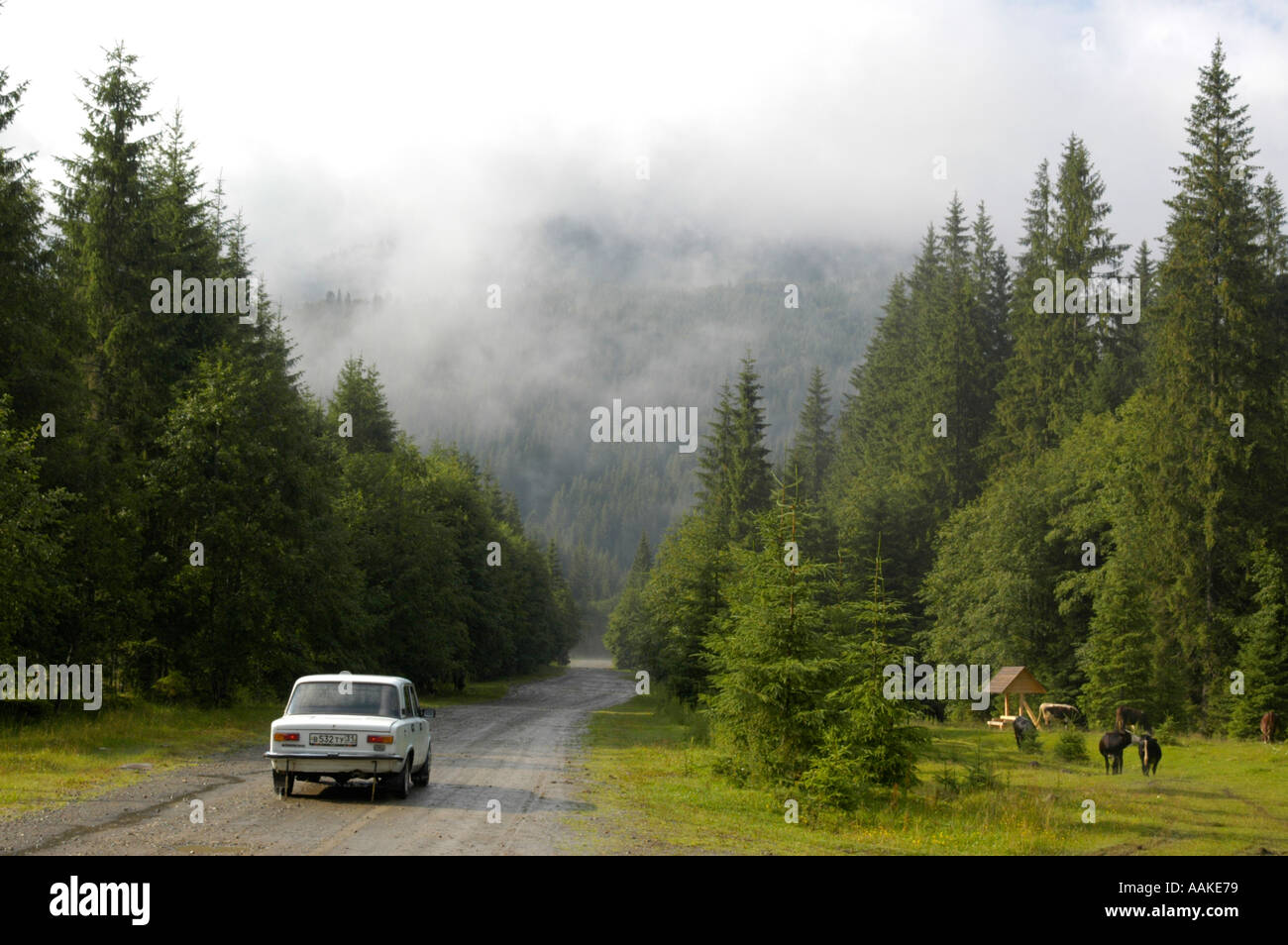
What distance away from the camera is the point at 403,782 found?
50.0ft

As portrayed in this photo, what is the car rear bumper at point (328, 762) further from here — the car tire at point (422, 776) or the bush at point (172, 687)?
the bush at point (172, 687)

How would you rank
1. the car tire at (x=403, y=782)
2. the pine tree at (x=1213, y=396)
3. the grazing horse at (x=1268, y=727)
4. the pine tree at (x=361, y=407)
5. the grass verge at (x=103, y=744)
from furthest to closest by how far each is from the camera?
the pine tree at (x=361, y=407), the pine tree at (x=1213, y=396), the grazing horse at (x=1268, y=727), the car tire at (x=403, y=782), the grass verge at (x=103, y=744)

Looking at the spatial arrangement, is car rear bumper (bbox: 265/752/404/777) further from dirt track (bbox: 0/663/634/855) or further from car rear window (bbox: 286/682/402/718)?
car rear window (bbox: 286/682/402/718)

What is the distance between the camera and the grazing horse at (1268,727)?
32312 millimetres

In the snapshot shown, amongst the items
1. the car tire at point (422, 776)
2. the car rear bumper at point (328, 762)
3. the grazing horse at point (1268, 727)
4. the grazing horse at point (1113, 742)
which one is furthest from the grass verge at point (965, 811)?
the grazing horse at point (1268, 727)

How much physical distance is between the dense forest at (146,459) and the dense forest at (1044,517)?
13989 mm

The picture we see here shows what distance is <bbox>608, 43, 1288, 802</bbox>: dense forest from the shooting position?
1789 cm

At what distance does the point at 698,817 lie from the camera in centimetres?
1520

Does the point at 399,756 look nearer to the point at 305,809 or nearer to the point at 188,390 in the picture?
the point at 305,809

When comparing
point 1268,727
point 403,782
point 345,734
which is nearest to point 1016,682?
point 1268,727

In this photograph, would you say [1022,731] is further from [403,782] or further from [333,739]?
A: [333,739]

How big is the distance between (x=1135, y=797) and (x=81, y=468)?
2710 cm

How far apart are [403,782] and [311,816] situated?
223 centimetres
